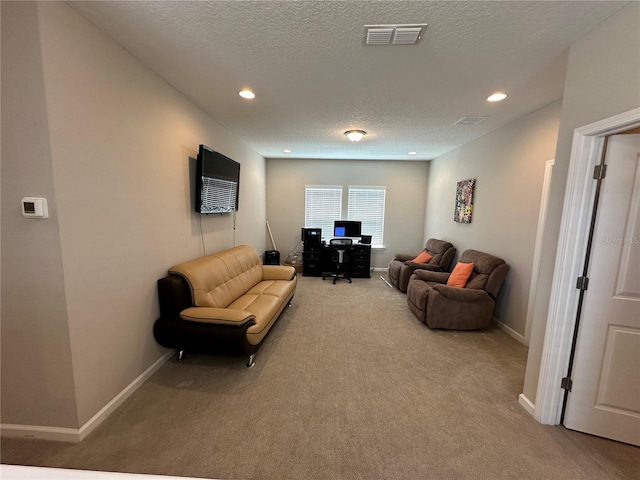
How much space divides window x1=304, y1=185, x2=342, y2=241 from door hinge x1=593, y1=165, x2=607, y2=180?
190 inches

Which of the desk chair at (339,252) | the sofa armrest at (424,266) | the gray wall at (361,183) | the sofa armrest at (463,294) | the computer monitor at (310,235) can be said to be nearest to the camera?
the sofa armrest at (463,294)

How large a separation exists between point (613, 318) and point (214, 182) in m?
3.66

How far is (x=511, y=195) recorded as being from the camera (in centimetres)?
333

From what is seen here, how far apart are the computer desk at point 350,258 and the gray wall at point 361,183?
2.09 ft

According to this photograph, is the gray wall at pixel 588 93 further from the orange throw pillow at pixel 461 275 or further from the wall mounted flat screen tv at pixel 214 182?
the wall mounted flat screen tv at pixel 214 182

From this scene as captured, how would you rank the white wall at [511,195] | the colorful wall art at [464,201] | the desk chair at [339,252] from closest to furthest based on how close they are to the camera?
the white wall at [511,195], the colorful wall art at [464,201], the desk chair at [339,252]

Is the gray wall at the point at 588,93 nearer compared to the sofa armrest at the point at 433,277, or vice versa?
the gray wall at the point at 588,93

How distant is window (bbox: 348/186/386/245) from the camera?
6.22 meters

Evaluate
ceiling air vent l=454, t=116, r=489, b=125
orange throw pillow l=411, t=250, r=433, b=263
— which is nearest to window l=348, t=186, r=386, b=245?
orange throw pillow l=411, t=250, r=433, b=263

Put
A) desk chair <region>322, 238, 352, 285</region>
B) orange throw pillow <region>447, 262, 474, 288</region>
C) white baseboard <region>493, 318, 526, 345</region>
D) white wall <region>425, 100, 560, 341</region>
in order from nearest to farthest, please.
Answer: white wall <region>425, 100, 560, 341</region>, white baseboard <region>493, 318, 526, 345</region>, orange throw pillow <region>447, 262, 474, 288</region>, desk chair <region>322, 238, 352, 285</region>

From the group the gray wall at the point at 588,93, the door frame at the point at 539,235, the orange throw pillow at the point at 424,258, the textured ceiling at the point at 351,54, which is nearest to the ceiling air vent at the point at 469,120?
the textured ceiling at the point at 351,54

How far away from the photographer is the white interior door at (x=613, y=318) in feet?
5.14

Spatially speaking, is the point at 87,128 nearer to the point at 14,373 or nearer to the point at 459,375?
the point at 14,373

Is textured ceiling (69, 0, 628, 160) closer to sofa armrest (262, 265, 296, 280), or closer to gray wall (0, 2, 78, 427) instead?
gray wall (0, 2, 78, 427)
